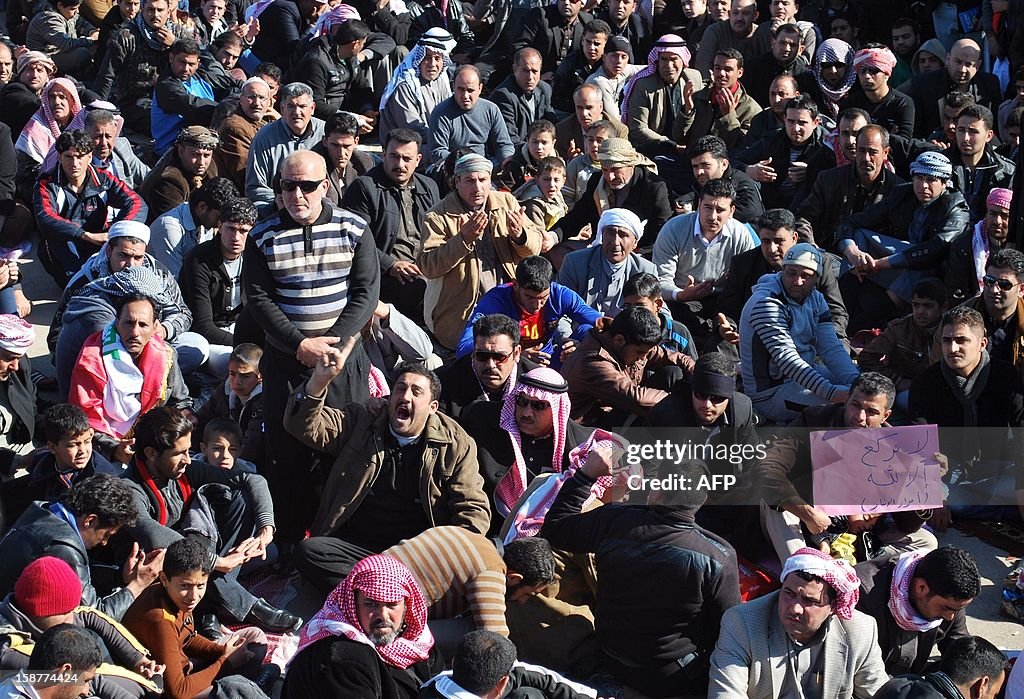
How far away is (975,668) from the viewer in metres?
4.77

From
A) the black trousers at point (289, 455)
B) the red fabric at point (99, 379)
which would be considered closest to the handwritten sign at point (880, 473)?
the black trousers at point (289, 455)

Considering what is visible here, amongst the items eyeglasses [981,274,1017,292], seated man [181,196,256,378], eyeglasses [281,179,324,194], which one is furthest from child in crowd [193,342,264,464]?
eyeglasses [981,274,1017,292]

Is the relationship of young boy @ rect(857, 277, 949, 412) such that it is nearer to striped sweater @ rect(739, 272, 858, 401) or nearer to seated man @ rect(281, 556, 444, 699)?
striped sweater @ rect(739, 272, 858, 401)

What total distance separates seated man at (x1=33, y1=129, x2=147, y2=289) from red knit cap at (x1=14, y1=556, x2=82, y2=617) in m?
4.40

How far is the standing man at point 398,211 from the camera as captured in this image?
8.27m

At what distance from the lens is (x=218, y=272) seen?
8.02 m

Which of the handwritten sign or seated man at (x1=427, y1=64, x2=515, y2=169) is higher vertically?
seated man at (x1=427, y1=64, x2=515, y2=169)

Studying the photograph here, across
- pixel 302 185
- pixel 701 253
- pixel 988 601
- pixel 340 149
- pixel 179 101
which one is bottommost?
pixel 988 601

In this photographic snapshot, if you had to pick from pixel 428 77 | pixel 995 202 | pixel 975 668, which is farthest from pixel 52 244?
pixel 975 668

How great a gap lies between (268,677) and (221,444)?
3.87 feet

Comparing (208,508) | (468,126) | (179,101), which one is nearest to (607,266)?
(468,126)

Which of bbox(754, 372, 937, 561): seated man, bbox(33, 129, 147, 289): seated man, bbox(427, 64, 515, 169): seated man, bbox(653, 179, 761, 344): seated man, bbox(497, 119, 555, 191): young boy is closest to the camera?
bbox(754, 372, 937, 561): seated man

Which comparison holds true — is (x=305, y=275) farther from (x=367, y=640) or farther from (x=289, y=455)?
(x=367, y=640)

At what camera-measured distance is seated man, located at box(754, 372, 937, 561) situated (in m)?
5.96
